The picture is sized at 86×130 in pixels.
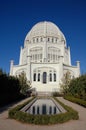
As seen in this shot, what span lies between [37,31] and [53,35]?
8.14 meters

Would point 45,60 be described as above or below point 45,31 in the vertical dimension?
below

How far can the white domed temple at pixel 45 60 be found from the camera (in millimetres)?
61688

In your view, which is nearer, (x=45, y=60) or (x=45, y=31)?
(x=45, y=60)

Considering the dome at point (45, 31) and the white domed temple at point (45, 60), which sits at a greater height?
the dome at point (45, 31)

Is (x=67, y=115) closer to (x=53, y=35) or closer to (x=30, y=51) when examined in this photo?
(x=30, y=51)

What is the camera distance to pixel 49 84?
6022 cm

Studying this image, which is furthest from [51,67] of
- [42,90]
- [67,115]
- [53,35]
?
[67,115]

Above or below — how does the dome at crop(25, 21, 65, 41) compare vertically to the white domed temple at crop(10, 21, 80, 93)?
above

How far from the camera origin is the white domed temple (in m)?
61.7

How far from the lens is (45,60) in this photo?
68.7 meters

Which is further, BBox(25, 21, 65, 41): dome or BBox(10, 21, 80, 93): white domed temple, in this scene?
BBox(25, 21, 65, 41): dome

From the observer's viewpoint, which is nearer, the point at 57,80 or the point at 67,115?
the point at 67,115

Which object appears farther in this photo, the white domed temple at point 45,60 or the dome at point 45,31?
the dome at point 45,31

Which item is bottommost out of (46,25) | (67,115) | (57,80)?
(67,115)
